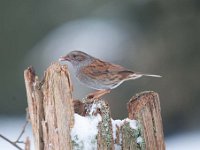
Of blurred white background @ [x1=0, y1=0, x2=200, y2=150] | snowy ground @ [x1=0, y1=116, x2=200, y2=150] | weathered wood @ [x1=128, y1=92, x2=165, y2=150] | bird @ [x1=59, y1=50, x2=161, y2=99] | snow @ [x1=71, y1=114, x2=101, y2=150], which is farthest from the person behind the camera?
blurred white background @ [x1=0, y1=0, x2=200, y2=150]

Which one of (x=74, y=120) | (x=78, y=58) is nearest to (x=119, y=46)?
(x=78, y=58)

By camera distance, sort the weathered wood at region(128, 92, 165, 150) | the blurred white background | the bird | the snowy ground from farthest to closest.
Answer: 1. the blurred white background
2. the snowy ground
3. the bird
4. the weathered wood at region(128, 92, 165, 150)

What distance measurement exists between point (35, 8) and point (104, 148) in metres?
7.37

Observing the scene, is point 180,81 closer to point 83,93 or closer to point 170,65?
point 170,65

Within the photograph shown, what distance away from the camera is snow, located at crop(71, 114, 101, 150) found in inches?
157

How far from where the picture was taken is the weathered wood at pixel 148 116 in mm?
4086

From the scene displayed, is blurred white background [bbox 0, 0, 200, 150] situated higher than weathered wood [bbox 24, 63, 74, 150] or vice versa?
blurred white background [bbox 0, 0, 200, 150]

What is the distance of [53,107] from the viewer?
4.00m

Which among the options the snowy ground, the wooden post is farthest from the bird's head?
the snowy ground

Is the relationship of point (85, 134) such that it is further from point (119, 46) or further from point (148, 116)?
point (119, 46)

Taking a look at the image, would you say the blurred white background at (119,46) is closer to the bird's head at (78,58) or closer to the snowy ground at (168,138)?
the snowy ground at (168,138)

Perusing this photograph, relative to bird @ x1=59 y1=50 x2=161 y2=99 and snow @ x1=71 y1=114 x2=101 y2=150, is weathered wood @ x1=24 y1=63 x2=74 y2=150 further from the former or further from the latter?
bird @ x1=59 y1=50 x2=161 y2=99

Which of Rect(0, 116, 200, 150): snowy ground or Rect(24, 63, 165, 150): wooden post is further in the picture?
Rect(0, 116, 200, 150): snowy ground

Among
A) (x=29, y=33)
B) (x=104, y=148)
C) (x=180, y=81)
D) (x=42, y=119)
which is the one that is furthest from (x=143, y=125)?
(x=29, y=33)
